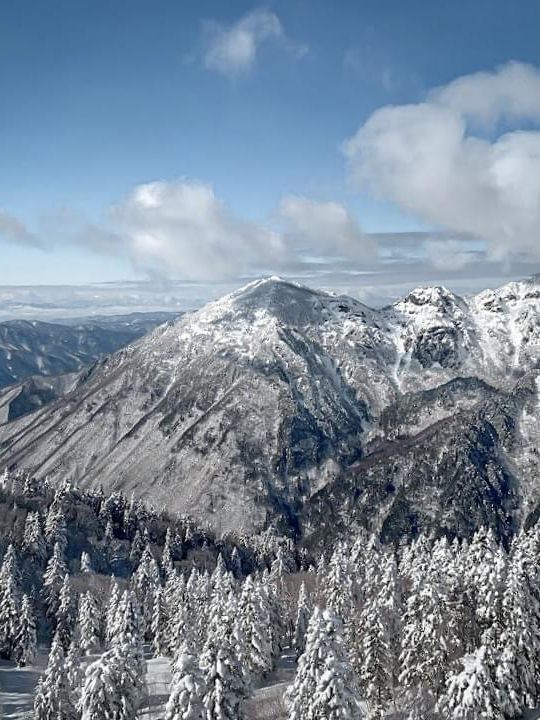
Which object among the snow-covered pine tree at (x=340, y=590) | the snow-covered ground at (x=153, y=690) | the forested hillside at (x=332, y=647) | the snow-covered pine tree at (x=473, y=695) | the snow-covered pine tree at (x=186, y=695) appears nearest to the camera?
the snow-covered pine tree at (x=186, y=695)

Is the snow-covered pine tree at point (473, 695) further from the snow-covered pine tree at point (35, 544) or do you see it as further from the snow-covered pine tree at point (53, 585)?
the snow-covered pine tree at point (35, 544)

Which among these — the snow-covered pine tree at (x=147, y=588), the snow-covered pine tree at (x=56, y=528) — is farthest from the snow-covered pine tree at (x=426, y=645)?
the snow-covered pine tree at (x=56, y=528)

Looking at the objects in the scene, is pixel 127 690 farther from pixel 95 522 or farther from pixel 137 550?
pixel 95 522

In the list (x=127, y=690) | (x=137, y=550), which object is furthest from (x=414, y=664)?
(x=137, y=550)

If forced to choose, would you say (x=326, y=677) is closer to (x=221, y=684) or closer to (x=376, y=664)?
(x=221, y=684)

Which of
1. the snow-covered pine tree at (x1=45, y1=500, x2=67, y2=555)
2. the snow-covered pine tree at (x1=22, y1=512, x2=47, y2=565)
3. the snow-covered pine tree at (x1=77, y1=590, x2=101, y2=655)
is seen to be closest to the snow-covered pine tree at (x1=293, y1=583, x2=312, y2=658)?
the snow-covered pine tree at (x1=77, y1=590, x2=101, y2=655)

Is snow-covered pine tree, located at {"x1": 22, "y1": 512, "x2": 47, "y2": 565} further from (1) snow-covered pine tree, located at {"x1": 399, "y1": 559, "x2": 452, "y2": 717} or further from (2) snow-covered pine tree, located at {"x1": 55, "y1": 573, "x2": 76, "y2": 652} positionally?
(1) snow-covered pine tree, located at {"x1": 399, "y1": 559, "x2": 452, "y2": 717}
